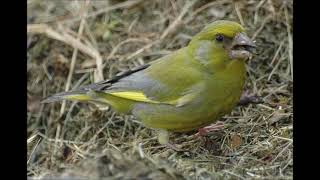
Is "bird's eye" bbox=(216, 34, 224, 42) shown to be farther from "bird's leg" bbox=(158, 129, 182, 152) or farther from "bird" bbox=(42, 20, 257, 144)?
"bird's leg" bbox=(158, 129, 182, 152)

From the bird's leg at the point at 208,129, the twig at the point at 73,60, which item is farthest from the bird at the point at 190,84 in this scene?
the twig at the point at 73,60

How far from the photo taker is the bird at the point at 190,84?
5066 mm

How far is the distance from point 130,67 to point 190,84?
159 centimetres

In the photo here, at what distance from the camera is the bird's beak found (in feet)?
16.2

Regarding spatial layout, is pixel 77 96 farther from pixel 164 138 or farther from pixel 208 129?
pixel 208 129

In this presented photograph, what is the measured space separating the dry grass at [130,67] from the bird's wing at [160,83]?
1.43 ft

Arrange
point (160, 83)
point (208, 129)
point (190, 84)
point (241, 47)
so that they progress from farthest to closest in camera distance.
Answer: point (208, 129) → point (160, 83) → point (190, 84) → point (241, 47)

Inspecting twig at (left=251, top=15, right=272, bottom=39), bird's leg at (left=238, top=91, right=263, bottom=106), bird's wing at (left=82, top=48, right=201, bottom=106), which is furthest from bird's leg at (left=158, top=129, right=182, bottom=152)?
twig at (left=251, top=15, right=272, bottom=39)

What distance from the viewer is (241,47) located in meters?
4.98

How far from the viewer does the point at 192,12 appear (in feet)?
23.3

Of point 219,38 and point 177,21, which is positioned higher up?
point 177,21

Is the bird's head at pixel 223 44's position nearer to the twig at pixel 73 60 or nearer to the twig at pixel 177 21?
the twig at pixel 177 21

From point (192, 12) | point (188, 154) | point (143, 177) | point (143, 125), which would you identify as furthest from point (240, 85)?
point (192, 12)

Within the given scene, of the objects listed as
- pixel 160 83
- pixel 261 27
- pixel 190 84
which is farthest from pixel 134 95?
pixel 261 27
